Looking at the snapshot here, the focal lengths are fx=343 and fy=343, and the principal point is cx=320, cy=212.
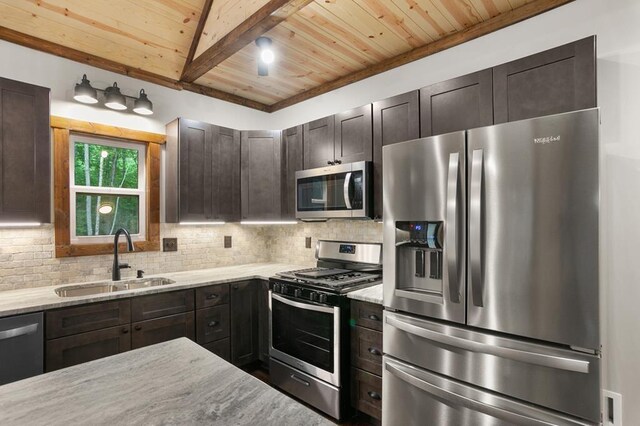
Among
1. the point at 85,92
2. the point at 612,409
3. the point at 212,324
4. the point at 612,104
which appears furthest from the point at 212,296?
the point at 612,104

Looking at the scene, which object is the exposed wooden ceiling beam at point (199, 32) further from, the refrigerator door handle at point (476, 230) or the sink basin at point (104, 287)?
the refrigerator door handle at point (476, 230)

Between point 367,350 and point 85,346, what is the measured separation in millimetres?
1875

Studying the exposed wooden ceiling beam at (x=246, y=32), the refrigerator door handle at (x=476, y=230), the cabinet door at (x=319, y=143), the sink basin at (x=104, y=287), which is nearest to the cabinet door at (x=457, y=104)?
the refrigerator door handle at (x=476, y=230)

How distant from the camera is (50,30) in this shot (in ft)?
8.55

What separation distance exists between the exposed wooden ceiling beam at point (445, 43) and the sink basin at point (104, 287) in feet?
7.87

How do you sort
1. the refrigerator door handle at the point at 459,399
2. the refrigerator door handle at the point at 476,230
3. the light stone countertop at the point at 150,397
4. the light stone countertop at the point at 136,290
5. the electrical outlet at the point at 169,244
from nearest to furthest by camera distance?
the light stone countertop at the point at 150,397, the refrigerator door handle at the point at 459,399, the refrigerator door handle at the point at 476,230, the light stone countertop at the point at 136,290, the electrical outlet at the point at 169,244

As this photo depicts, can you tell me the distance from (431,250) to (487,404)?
790 millimetres

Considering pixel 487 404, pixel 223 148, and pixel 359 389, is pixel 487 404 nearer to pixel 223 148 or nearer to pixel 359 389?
pixel 359 389

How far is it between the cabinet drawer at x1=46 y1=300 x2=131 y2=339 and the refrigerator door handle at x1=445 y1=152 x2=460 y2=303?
86.0 inches

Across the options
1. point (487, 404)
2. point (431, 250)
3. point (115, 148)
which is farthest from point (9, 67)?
point (487, 404)

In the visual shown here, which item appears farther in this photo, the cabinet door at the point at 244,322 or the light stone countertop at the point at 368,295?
the cabinet door at the point at 244,322

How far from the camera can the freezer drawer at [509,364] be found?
1.44m

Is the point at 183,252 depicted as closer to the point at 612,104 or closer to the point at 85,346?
the point at 85,346

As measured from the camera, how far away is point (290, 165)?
3438 millimetres
